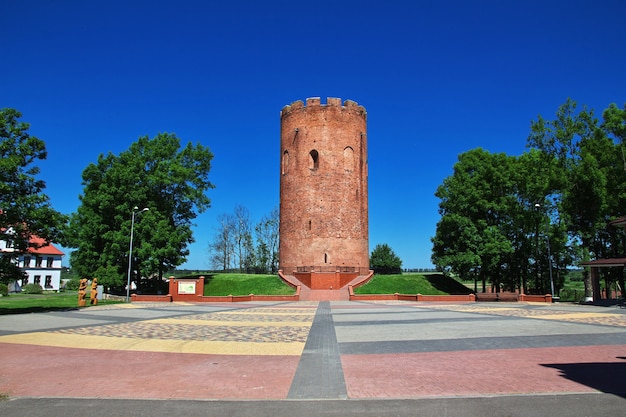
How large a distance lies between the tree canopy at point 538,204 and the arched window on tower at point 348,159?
899 cm

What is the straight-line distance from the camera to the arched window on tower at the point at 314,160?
4278 cm

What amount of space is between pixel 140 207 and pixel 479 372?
32.1 m

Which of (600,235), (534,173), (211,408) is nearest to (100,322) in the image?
(211,408)

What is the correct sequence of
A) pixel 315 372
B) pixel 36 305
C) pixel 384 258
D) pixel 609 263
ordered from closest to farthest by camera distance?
pixel 315 372 < pixel 36 305 < pixel 609 263 < pixel 384 258

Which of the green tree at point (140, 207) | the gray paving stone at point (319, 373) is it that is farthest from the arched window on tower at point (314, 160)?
the gray paving stone at point (319, 373)

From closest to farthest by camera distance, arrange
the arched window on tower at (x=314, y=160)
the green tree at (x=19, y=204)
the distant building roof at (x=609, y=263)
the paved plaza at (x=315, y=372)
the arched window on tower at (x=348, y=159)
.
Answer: the paved plaza at (x=315, y=372) < the green tree at (x=19, y=204) < the distant building roof at (x=609, y=263) < the arched window on tower at (x=314, y=160) < the arched window on tower at (x=348, y=159)

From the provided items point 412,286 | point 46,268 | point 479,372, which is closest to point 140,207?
point 412,286

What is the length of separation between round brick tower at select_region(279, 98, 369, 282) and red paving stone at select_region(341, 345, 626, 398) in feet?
104

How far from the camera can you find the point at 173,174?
36156 millimetres

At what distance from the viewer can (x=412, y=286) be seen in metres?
36.9

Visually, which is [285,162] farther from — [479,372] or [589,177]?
[479,372]

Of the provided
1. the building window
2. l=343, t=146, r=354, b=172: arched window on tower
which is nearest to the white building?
the building window

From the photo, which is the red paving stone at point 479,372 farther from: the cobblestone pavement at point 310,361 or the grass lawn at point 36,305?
the grass lawn at point 36,305

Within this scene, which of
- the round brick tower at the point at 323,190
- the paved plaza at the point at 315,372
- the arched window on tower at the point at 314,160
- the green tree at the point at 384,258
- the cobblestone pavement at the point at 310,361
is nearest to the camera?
the paved plaza at the point at 315,372
